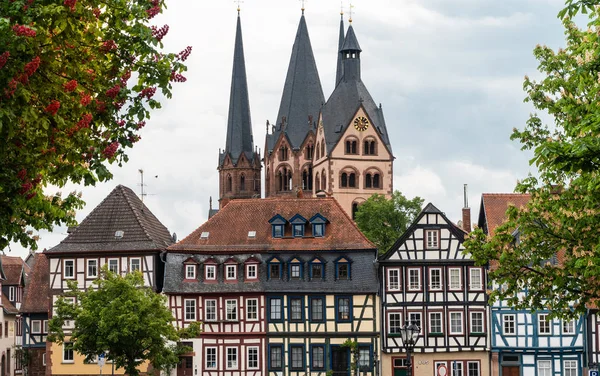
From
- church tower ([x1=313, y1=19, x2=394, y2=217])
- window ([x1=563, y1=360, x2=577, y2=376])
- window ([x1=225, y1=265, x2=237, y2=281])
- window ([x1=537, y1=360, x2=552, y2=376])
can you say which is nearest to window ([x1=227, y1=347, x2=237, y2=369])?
window ([x1=225, y1=265, x2=237, y2=281])

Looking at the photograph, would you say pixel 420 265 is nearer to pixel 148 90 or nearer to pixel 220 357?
pixel 220 357

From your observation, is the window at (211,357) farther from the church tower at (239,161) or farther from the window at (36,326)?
the church tower at (239,161)

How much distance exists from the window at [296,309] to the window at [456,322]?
708 cm

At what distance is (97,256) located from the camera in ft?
193

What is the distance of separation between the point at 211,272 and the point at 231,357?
4.22 metres

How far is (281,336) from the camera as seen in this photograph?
188ft

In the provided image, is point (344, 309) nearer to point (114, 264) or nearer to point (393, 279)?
point (393, 279)

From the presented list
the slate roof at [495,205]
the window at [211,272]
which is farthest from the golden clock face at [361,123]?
the window at [211,272]

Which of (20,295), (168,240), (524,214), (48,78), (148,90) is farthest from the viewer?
(20,295)

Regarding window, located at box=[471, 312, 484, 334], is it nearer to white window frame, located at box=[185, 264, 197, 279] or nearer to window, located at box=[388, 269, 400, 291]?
window, located at box=[388, 269, 400, 291]

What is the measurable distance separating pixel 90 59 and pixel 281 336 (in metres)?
39.8

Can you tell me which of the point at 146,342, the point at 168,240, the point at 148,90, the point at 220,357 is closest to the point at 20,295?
the point at 168,240

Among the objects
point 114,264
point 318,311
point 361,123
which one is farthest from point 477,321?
point 361,123

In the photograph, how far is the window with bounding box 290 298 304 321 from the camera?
A: 5747cm
